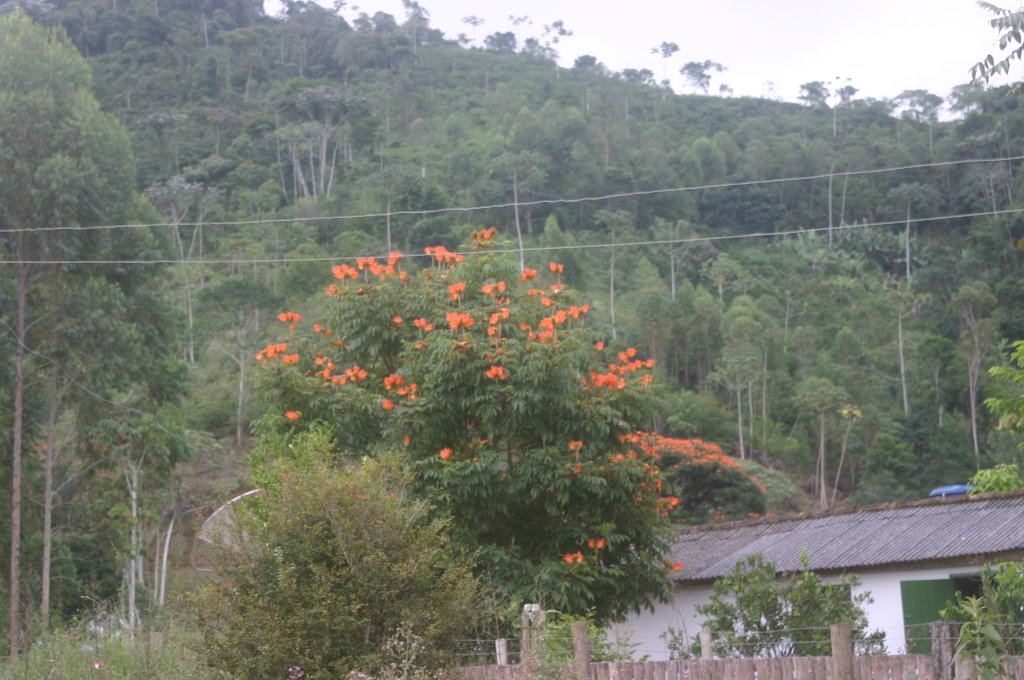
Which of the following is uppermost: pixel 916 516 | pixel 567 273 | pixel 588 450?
pixel 567 273

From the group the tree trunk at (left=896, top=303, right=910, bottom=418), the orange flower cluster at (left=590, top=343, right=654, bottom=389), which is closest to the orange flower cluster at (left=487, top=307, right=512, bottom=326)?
the orange flower cluster at (left=590, top=343, right=654, bottom=389)

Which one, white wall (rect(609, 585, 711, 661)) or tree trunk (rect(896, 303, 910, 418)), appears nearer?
white wall (rect(609, 585, 711, 661))

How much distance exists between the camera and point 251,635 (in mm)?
8875

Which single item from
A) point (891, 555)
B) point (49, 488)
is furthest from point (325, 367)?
point (49, 488)

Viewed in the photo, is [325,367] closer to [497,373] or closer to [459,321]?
[459,321]

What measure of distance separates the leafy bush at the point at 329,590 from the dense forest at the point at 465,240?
18.7 feet

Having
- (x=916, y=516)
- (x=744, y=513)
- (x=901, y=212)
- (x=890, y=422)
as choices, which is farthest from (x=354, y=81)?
(x=916, y=516)

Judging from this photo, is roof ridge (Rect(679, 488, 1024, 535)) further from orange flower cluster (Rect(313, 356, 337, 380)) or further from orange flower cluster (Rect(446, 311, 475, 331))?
orange flower cluster (Rect(313, 356, 337, 380))

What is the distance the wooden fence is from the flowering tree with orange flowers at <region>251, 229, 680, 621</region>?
2.82m

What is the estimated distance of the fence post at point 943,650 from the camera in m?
7.07

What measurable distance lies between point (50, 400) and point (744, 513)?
16840 millimetres

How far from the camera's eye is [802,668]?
8.02 m

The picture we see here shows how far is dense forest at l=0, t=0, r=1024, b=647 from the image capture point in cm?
2722

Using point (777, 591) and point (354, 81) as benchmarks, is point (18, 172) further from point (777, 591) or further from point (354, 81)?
point (354, 81)
